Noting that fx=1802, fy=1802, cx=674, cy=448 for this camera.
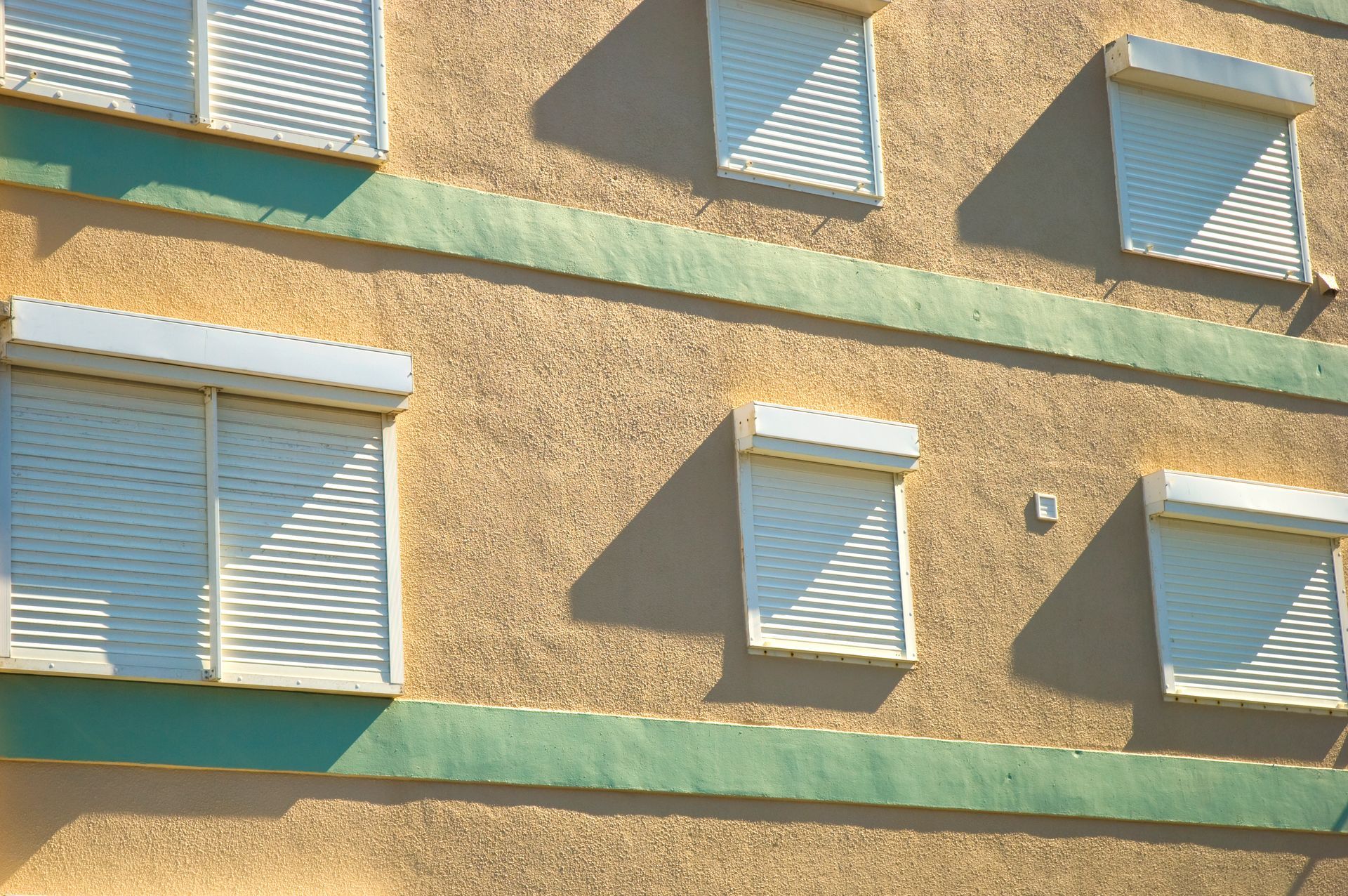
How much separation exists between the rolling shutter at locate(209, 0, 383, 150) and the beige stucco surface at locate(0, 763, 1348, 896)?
3898 millimetres

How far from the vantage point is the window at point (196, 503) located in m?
9.59

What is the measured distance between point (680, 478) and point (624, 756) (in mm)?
1882

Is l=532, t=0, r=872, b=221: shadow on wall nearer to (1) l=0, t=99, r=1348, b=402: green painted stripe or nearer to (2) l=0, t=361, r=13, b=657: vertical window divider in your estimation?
(1) l=0, t=99, r=1348, b=402: green painted stripe

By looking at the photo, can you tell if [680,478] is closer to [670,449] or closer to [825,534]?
[670,449]

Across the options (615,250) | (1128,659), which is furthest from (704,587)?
(1128,659)

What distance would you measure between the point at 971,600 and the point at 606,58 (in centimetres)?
453

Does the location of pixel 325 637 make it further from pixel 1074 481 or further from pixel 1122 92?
pixel 1122 92

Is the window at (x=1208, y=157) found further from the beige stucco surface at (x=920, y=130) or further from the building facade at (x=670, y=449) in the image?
the beige stucco surface at (x=920, y=130)

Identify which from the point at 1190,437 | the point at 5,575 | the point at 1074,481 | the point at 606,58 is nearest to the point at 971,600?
the point at 1074,481

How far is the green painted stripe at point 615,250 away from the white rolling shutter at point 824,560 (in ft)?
4.00

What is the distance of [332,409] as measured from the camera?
1062cm

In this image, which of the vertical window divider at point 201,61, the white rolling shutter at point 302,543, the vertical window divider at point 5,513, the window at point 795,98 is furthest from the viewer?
the window at point 795,98

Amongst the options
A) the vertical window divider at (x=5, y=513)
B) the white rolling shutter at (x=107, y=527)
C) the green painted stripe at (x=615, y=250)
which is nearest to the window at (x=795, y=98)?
the green painted stripe at (x=615, y=250)

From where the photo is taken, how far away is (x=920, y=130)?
13.4 meters
